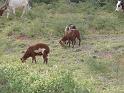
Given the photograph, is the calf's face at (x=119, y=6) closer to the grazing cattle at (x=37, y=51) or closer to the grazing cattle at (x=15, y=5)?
the grazing cattle at (x=15, y=5)

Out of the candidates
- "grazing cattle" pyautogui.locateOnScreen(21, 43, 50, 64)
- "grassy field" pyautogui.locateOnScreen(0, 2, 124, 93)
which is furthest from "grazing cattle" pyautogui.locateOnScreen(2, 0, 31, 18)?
"grazing cattle" pyautogui.locateOnScreen(21, 43, 50, 64)

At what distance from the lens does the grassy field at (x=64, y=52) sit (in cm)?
1068

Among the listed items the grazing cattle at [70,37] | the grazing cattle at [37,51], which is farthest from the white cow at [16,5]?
the grazing cattle at [37,51]

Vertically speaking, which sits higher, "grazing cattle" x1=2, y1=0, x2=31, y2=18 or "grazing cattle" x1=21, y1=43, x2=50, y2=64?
"grazing cattle" x1=21, y1=43, x2=50, y2=64

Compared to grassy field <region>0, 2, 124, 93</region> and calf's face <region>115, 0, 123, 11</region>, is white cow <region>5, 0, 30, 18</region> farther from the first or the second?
calf's face <region>115, 0, 123, 11</region>

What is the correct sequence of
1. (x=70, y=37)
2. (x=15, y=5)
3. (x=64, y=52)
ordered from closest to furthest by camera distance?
(x=64, y=52)
(x=70, y=37)
(x=15, y=5)

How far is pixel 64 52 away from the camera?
18.4 m

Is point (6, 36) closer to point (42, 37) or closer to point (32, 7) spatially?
point (42, 37)

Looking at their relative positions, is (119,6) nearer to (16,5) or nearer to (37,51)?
(16,5)

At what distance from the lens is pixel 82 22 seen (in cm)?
2472

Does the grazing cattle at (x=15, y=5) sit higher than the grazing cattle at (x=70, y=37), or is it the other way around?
the grazing cattle at (x=70, y=37)

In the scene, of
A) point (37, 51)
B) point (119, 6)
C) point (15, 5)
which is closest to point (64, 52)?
point (37, 51)

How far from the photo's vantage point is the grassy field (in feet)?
35.0

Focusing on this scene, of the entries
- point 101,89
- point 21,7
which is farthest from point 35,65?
point 21,7
